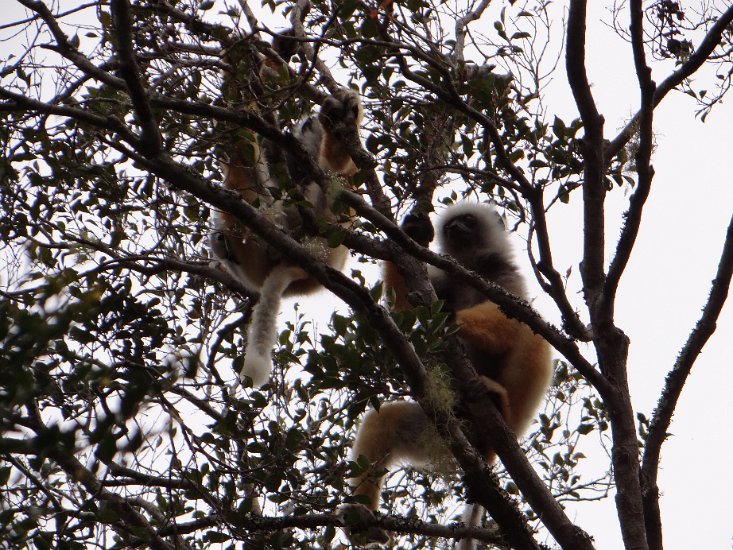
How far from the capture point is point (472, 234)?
26.6ft

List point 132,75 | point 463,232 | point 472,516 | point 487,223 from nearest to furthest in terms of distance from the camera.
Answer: point 132,75
point 472,516
point 463,232
point 487,223

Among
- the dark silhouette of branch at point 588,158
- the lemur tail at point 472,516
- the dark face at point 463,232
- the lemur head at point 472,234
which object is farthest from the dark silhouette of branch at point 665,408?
the dark face at point 463,232

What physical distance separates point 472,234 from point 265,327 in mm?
3308

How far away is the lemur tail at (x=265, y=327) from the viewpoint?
509 centimetres

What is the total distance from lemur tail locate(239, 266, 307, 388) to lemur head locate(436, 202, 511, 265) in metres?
2.42

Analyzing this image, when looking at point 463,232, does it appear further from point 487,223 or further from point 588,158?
point 588,158

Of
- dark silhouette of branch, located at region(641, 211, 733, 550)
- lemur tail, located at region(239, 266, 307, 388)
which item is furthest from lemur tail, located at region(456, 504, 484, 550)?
lemur tail, located at region(239, 266, 307, 388)

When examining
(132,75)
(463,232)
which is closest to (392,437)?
(463,232)

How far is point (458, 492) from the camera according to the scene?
5352 mm

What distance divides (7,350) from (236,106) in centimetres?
251

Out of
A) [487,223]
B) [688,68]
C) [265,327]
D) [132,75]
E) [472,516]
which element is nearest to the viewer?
[132,75]

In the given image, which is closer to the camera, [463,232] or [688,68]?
[688,68]

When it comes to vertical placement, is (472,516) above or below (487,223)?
below

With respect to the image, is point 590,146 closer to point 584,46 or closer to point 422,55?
point 584,46
